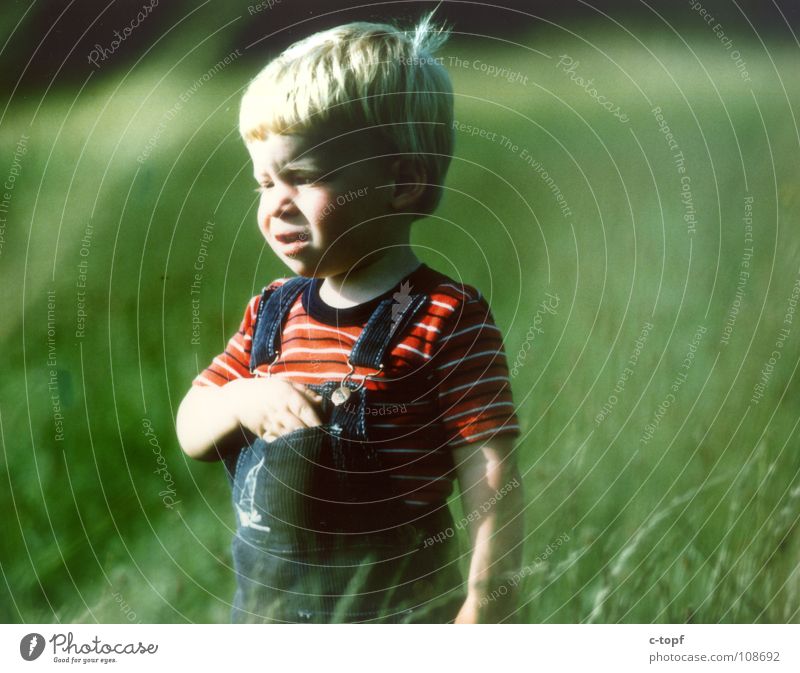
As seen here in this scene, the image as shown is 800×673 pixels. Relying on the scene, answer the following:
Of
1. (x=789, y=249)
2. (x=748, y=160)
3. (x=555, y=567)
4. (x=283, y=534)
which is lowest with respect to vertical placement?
(x=555, y=567)

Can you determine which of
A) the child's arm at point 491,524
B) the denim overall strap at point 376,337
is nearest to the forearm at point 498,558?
the child's arm at point 491,524

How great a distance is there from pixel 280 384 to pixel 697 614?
22.0 inches

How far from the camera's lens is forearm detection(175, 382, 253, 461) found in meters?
1.16

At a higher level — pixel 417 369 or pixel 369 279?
pixel 369 279

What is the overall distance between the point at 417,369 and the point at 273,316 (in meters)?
0.17

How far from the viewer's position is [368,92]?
3.67 feet

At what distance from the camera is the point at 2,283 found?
1.19 m

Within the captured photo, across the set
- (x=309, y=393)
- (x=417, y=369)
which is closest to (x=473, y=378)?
(x=417, y=369)

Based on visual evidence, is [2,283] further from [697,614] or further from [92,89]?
[697,614]

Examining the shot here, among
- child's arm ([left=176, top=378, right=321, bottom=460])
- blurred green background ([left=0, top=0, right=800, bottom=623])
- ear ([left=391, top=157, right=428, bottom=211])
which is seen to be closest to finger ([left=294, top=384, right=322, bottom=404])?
child's arm ([left=176, top=378, right=321, bottom=460])

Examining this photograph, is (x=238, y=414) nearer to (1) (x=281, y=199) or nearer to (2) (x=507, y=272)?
(1) (x=281, y=199)

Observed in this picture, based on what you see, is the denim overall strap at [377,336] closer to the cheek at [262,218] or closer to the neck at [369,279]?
the neck at [369,279]

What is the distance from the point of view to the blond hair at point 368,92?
43.9 inches

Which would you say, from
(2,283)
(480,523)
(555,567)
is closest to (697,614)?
(555,567)
